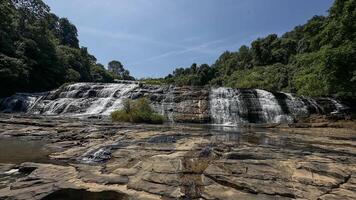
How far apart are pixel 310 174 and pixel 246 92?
2152 centimetres

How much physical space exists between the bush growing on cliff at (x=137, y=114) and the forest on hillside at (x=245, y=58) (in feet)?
41.4

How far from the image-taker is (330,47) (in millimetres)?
22516

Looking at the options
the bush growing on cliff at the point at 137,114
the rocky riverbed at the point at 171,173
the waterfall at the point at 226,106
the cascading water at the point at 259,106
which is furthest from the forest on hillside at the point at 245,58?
the rocky riverbed at the point at 171,173

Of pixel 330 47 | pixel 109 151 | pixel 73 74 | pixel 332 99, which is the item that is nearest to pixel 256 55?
pixel 73 74

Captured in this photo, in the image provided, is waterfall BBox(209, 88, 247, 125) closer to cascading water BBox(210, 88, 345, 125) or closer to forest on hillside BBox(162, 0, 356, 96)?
cascading water BBox(210, 88, 345, 125)

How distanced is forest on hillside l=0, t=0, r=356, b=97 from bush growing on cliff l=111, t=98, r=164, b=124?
1262 centimetres

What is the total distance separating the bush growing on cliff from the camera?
20.4 meters

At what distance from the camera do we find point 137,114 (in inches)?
804

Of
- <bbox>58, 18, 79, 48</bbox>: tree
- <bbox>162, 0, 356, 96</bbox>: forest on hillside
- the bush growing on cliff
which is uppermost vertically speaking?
<bbox>58, 18, 79, 48</bbox>: tree

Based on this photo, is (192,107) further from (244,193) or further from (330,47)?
(244,193)

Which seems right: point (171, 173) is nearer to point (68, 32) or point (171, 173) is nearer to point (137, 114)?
point (137, 114)

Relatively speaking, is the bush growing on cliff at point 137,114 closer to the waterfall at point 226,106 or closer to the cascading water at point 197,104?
the cascading water at point 197,104

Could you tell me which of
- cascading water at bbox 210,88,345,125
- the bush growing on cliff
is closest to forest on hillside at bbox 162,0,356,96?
cascading water at bbox 210,88,345,125

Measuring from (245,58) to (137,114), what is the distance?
6195 centimetres
